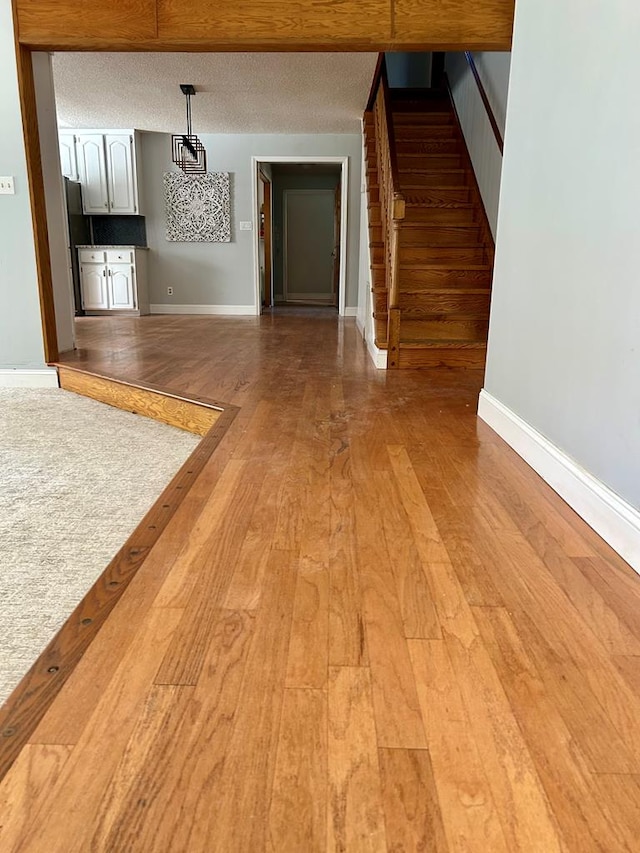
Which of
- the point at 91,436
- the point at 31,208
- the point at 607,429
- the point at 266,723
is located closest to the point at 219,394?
the point at 91,436

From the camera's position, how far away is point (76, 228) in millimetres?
8195

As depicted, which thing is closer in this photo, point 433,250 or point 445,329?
point 445,329

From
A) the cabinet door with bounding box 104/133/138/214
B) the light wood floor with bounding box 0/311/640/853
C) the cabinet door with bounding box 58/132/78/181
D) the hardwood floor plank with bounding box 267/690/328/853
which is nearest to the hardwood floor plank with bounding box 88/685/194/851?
the light wood floor with bounding box 0/311/640/853

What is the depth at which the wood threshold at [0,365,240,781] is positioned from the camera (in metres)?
1.04

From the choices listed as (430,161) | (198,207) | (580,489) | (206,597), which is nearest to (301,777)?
(206,597)

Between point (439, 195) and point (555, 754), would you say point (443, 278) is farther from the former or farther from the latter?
point (555, 754)

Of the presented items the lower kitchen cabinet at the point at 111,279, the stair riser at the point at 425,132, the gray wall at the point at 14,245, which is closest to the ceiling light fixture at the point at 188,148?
the lower kitchen cabinet at the point at 111,279

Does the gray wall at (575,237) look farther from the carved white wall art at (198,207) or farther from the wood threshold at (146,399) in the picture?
the carved white wall art at (198,207)

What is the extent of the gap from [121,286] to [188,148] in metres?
2.24

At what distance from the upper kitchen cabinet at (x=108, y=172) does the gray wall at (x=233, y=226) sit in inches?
9.5

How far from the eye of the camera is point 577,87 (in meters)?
2.04

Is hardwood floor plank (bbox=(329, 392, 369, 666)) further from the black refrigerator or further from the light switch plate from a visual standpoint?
the black refrigerator

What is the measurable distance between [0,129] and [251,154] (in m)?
4.90

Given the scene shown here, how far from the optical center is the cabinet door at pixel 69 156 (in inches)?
315
